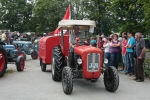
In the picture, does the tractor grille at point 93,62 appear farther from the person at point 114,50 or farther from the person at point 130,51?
the person at point 114,50

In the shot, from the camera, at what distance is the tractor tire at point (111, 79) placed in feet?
23.9

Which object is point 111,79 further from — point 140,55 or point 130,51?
point 130,51

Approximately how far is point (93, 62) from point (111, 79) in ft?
2.53

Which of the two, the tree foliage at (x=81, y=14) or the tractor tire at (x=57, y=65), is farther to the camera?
the tree foliage at (x=81, y=14)

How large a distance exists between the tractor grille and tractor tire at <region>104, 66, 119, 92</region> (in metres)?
0.47

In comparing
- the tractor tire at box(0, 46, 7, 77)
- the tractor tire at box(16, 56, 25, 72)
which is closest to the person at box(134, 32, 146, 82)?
the tractor tire at box(0, 46, 7, 77)

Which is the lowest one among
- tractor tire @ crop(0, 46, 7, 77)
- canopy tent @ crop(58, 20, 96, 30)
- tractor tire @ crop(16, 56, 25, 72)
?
tractor tire @ crop(16, 56, 25, 72)

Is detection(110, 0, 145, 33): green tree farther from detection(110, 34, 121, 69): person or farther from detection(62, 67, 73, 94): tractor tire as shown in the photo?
detection(62, 67, 73, 94): tractor tire

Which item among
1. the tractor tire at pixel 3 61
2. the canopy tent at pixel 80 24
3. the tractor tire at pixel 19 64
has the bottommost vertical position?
the tractor tire at pixel 19 64

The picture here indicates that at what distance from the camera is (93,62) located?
734cm

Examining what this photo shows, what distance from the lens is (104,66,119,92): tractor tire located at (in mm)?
7281

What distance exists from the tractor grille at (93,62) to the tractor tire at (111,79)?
1.54 feet

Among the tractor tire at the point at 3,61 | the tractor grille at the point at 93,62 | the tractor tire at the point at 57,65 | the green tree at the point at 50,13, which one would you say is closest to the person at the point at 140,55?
the tractor grille at the point at 93,62

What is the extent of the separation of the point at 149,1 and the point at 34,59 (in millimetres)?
8061
